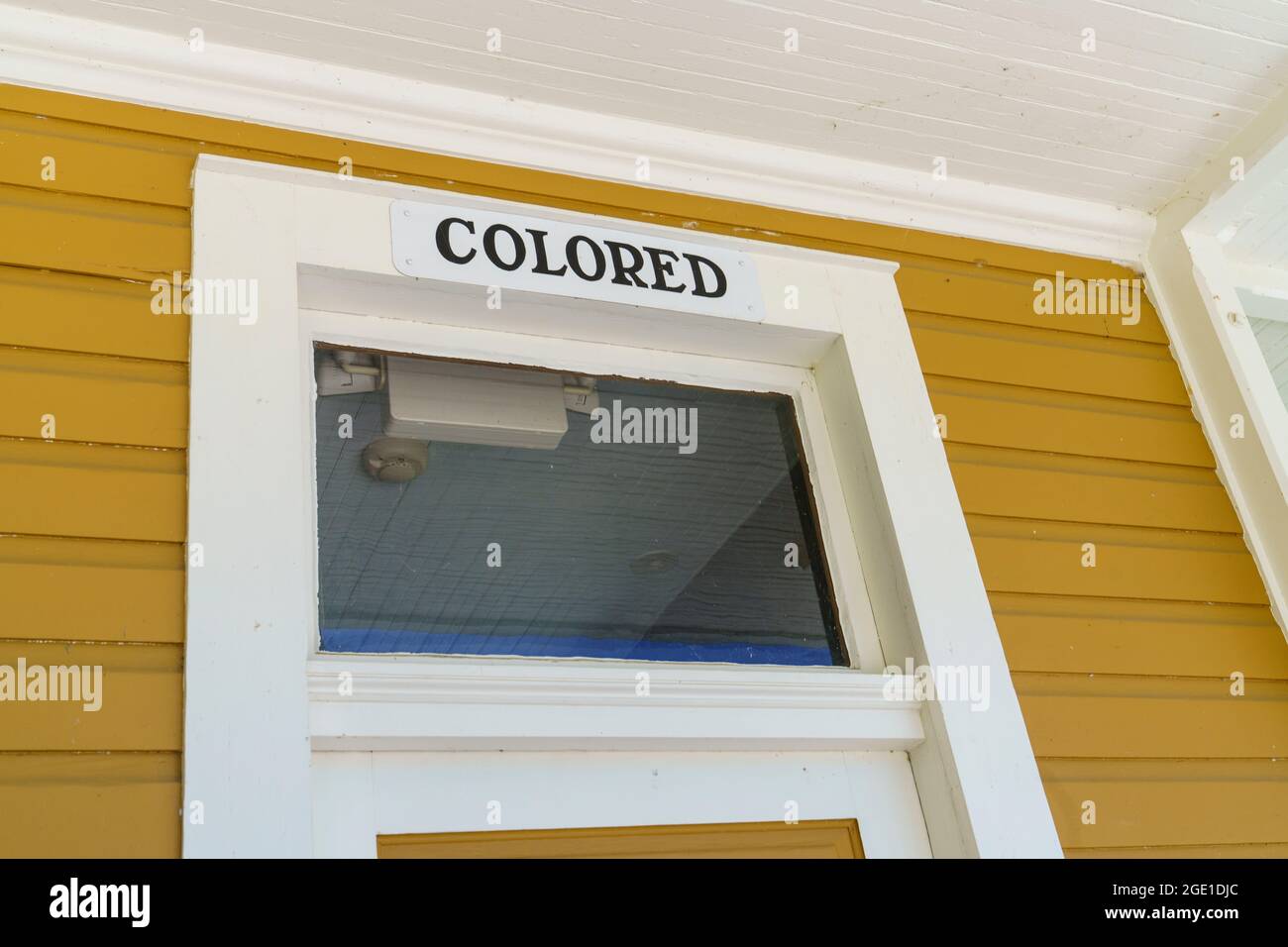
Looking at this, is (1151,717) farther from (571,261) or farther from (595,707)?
(571,261)

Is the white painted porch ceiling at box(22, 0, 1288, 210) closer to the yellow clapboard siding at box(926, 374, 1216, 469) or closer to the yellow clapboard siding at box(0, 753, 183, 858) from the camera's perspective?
the yellow clapboard siding at box(926, 374, 1216, 469)

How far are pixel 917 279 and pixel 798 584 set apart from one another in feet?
2.82

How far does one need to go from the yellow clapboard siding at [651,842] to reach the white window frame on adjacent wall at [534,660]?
27mm

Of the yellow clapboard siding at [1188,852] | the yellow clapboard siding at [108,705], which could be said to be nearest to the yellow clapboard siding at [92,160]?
the yellow clapboard siding at [108,705]

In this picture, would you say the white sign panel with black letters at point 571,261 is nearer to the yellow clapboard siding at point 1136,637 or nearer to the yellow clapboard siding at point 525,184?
the yellow clapboard siding at point 525,184

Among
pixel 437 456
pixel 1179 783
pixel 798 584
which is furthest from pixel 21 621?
pixel 1179 783

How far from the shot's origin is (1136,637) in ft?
8.16

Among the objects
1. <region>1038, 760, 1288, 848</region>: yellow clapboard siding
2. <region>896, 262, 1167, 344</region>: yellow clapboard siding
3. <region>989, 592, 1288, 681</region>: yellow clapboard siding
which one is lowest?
<region>1038, 760, 1288, 848</region>: yellow clapboard siding

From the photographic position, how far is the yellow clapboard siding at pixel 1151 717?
229cm

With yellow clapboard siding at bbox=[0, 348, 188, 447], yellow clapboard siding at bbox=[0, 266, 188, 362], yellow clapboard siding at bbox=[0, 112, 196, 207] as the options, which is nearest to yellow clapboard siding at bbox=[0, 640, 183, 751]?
yellow clapboard siding at bbox=[0, 348, 188, 447]

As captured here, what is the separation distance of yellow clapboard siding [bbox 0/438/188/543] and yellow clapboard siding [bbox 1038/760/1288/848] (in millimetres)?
1602

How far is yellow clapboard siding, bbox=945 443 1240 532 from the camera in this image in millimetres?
2535

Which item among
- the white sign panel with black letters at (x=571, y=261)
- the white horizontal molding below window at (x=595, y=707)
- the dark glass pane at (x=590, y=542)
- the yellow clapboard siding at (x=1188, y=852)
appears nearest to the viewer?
the white horizontal molding below window at (x=595, y=707)
